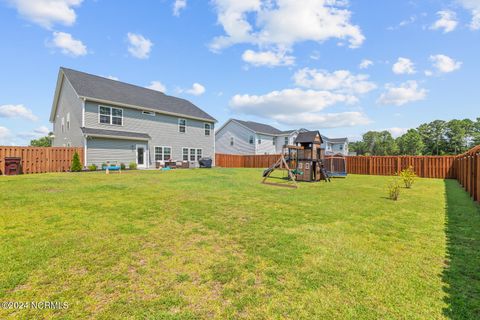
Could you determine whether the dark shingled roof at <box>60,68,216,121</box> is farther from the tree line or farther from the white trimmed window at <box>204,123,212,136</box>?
the tree line

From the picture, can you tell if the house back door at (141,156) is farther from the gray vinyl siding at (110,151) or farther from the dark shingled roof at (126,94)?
the dark shingled roof at (126,94)

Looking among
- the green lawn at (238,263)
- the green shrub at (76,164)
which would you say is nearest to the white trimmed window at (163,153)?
the green shrub at (76,164)

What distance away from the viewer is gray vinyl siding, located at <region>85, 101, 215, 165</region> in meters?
19.4

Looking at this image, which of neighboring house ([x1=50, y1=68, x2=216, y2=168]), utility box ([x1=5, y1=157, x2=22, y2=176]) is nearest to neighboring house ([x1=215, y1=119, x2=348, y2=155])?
neighboring house ([x1=50, y1=68, x2=216, y2=168])

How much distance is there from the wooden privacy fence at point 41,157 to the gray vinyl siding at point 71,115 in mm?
1587

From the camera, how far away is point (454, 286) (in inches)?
108

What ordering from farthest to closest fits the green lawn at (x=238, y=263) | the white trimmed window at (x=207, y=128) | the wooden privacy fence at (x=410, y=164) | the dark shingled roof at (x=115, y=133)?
the white trimmed window at (x=207, y=128) → the dark shingled roof at (x=115, y=133) → the wooden privacy fence at (x=410, y=164) → the green lawn at (x=238, y=263)

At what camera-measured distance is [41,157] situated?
54.0ft

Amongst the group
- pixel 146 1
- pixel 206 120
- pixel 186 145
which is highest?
pixel 146 1

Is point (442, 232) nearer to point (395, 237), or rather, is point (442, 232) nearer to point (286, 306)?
point (395, 237)

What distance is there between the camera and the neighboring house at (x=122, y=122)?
1897 cm

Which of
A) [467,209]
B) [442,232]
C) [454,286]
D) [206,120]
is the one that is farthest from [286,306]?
[206,120]

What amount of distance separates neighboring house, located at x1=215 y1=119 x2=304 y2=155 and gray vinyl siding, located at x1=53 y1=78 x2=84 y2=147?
21522 millimetres

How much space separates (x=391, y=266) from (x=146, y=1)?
15828mm
